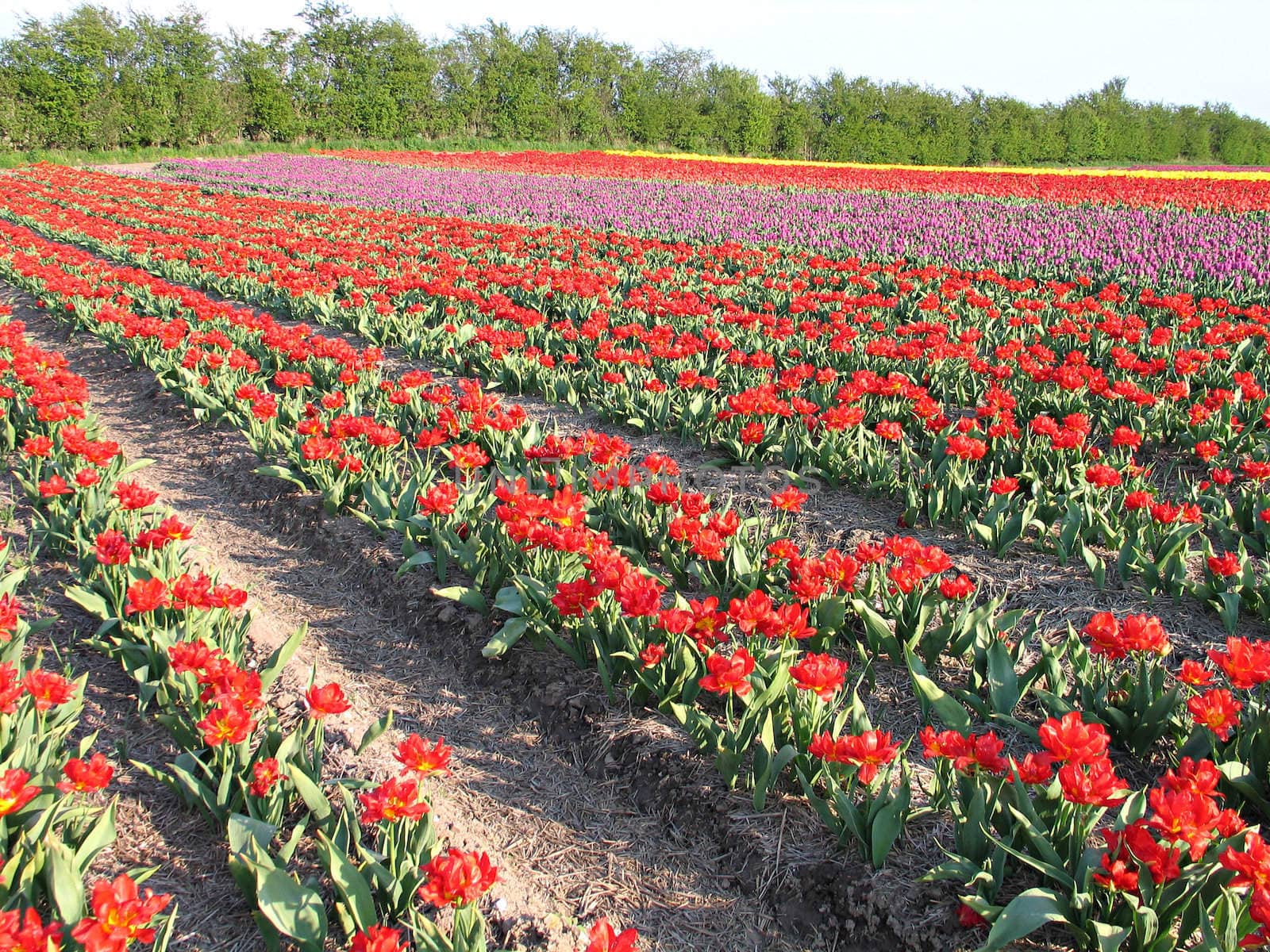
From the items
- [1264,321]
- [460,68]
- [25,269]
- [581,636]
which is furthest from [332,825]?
[460,68]

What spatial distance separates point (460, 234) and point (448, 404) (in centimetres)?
840

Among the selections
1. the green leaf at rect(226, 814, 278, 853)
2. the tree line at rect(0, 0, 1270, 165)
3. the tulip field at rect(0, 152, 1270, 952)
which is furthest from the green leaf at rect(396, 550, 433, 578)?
the tree line at rect(0, 0, 1270, 165)

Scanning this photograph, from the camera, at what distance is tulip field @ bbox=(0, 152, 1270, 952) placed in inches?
83.4

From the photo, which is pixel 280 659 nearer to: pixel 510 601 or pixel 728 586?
pixel 510 601

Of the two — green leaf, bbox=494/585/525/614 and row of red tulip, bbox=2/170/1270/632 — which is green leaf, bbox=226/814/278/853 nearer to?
green leaf, bbox=494/585/525/614

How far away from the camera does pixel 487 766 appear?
2904 millimetres

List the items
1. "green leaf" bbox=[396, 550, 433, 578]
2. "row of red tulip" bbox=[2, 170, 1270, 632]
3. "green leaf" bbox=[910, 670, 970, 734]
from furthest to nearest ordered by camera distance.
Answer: "row of red tulip" bbox=[2, 170, 1270, 632] < "green leaf" bbox=[396, 550, 433, 578] < "green leaf" bbox=[910, 670, 970, 734]

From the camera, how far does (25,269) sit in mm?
9055

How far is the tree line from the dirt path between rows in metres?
42.9

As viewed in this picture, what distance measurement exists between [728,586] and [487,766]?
4.01 feet

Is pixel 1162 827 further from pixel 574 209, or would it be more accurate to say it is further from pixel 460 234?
pixel 574 209

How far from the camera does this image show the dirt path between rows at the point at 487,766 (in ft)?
7.79

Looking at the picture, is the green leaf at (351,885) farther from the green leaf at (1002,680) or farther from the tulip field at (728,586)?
the green leaf at (1002,680)

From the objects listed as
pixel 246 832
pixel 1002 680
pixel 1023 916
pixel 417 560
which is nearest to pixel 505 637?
pixel 417 560
